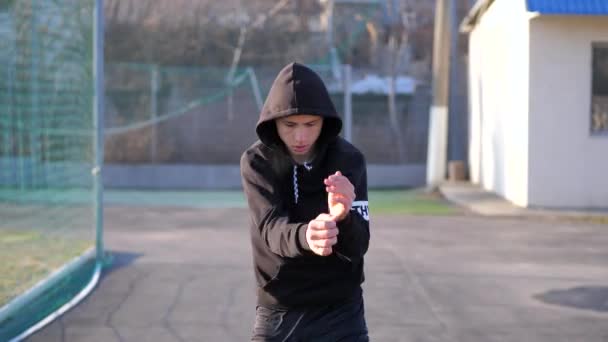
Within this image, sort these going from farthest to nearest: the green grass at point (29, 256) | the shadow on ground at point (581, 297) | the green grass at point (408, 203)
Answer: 1. the green grass at point (408, 203)
2. the green grass at point (29, 256)
3. the shadow on ground at point (581, 297)

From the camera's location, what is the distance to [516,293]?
26.0 ft

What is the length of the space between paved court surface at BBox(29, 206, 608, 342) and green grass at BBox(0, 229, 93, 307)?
55cm

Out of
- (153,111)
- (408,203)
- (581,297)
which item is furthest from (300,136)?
(153,111)

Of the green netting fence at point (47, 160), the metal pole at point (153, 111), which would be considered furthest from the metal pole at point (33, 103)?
the metal pole at point (153, 111)

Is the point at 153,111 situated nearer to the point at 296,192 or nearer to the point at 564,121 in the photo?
the point at 564,121

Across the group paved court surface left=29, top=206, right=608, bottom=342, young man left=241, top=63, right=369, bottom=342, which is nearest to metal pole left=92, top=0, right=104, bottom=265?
paved court surface left=29, top=206, right=608, bottom=342

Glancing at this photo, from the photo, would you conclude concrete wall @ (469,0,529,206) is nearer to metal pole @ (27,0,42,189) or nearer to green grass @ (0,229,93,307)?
green grass @ (0,229,93,307)

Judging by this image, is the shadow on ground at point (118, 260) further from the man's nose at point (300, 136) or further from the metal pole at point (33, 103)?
the man's nose at point (300, 136)

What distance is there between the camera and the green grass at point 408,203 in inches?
581

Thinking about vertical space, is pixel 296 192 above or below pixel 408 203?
above

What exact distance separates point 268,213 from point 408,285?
5.16 metres

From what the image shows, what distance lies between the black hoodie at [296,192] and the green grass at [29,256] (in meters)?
4.67

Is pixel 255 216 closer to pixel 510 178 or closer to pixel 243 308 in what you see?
pixel 243 308

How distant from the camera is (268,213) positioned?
10.5 feet
